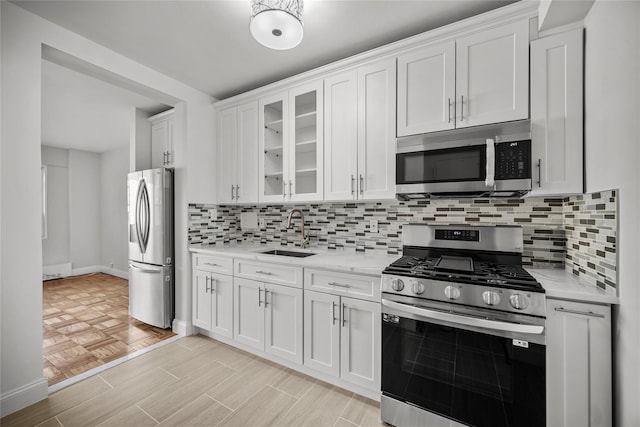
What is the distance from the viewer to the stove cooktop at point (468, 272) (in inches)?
57.1

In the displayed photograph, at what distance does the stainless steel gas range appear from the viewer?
138cm

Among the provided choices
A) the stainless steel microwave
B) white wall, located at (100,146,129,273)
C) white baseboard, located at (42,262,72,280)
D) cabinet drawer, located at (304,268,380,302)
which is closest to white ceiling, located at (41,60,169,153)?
white wall, located at (100,146,129,273)

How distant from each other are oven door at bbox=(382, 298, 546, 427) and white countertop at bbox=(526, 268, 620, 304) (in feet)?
0.70

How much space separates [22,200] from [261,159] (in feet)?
5.81

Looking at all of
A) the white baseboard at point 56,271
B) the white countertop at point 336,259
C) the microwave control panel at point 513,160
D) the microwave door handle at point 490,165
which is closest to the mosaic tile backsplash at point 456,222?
the white countertop at point 336,259

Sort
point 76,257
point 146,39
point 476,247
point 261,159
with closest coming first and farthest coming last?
point 476,247, point 146,39, point 261,159, point 76,257

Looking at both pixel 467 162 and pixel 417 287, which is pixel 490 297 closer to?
pixel 417 287

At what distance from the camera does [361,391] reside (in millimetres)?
1979

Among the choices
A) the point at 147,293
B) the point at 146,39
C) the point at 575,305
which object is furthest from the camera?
the point at 147,293

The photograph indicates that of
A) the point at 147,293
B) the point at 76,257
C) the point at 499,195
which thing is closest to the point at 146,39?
the point at 147,293

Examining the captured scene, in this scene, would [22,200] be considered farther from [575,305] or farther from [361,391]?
[575,305]

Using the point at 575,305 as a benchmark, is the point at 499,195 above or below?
above

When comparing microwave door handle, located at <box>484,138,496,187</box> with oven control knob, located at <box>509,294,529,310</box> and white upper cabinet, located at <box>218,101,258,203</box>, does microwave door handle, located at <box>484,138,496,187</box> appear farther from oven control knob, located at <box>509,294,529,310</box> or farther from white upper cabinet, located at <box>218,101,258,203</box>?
white upper cabinet, located at <box>218,101,258,203</box>

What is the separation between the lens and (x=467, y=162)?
1.80m
